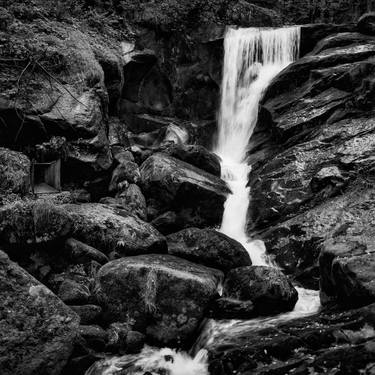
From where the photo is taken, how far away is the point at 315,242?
940 centimetres

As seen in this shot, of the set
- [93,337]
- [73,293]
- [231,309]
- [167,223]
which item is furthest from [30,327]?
[167,223]

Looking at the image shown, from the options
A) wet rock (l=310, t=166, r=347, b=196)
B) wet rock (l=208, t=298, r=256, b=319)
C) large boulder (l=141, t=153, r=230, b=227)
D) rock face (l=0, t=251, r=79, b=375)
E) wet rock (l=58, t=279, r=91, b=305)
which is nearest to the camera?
rock face (l=0, t=251, r=79, b=375)

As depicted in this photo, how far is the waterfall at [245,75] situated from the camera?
15.4 meters

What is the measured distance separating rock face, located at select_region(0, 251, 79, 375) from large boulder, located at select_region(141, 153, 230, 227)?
525cm

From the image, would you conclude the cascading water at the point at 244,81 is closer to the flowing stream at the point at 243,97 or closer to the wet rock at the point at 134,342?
the flowing stream at the point at 243,97

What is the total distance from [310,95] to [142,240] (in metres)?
7.24

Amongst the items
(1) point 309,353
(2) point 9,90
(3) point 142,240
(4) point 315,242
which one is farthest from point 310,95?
(1) point 309,353

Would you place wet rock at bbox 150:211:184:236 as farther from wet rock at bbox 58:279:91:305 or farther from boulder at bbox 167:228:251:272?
wet rock at bbox 58:279:91:305

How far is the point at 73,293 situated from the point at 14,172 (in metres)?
3.50

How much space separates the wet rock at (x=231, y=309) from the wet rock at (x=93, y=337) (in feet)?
5.87

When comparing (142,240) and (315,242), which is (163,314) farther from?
(315,242)

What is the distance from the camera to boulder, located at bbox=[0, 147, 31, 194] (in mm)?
9523

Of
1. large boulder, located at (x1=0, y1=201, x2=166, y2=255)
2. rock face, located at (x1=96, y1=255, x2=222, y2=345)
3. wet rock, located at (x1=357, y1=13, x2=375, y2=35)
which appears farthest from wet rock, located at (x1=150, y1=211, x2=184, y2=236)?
wet rock, located at (x1=357, y1=13, x2=375, y2=35)

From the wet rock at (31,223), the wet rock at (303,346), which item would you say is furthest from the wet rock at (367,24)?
the wet rock at (31,223)
